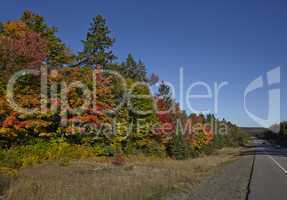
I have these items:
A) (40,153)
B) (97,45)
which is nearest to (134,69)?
(97,45)

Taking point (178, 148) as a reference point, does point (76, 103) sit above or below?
above

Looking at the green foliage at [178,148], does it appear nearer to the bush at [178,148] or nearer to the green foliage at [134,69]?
the bush at [178,148]

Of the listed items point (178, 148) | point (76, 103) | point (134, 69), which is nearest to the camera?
point (76, 103)

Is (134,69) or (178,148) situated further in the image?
(134,69)

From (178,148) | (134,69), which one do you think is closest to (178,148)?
(178,148)

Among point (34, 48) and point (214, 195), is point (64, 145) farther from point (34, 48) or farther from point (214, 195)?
point (214, 195)

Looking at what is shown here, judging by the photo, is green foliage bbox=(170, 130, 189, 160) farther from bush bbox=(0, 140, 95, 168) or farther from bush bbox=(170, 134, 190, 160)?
bush bbox=(0, 140, 95, 168)

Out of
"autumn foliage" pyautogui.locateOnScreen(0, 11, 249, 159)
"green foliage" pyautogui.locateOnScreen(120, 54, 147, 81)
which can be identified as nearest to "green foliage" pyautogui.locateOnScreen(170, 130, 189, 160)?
"autumn foliage" pyautogui.locateOnScreen(0, 11, 249, 159)

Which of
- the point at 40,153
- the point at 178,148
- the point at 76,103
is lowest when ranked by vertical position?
the point at 178,148

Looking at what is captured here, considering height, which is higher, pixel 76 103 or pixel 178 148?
pixel 76 103

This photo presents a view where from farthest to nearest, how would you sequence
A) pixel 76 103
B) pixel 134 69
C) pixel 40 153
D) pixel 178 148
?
pixel 134 69, pixel 178 148, pixel 76 103, pixel 40 153

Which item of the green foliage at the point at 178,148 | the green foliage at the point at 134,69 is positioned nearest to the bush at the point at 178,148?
the green foliage at the point at 178,148

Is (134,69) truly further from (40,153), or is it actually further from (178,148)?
(40,153)

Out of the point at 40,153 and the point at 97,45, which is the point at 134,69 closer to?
the point at 97,45
